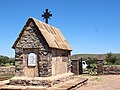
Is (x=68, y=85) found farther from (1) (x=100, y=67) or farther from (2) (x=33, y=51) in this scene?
(1) (x=100, y=67)

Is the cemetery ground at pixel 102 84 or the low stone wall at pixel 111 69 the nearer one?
the cemetery ground at pixel 102 84

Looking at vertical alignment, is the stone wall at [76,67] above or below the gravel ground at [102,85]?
above

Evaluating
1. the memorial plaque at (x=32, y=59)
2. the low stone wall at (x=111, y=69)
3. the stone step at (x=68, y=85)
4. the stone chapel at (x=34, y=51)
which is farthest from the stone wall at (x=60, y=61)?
the low stone wall at (x=111, y=69)

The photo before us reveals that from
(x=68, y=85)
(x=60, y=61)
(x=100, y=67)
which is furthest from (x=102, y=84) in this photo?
(x=100, y=67)

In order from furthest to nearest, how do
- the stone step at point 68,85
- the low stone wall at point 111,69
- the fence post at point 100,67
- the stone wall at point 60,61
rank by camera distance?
the low stone wall at point 111,69, the fence post at point 100,67, the stone wall at point 60,61, the stone step at point 68,85

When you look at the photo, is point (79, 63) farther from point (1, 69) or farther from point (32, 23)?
point (32, 23)

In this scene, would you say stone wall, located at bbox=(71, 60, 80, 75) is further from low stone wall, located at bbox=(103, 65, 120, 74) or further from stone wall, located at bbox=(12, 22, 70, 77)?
stone wall, located at bbox=(12, 22, 70, 77)

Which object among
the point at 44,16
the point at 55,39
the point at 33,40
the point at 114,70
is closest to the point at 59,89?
the point at 33,40

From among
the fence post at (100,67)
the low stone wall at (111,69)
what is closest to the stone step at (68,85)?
the fence post at (100,67)

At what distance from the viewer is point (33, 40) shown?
13.6m

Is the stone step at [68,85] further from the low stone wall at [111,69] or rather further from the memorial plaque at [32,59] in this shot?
the low stone wall at [111,69]

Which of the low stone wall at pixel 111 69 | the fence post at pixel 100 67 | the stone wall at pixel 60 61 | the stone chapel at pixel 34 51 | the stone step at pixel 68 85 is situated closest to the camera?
the stone step at pixel 68 85

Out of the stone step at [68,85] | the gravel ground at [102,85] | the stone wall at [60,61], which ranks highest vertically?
the stone wall at [60,61]

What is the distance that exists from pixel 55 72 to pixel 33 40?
221cm
